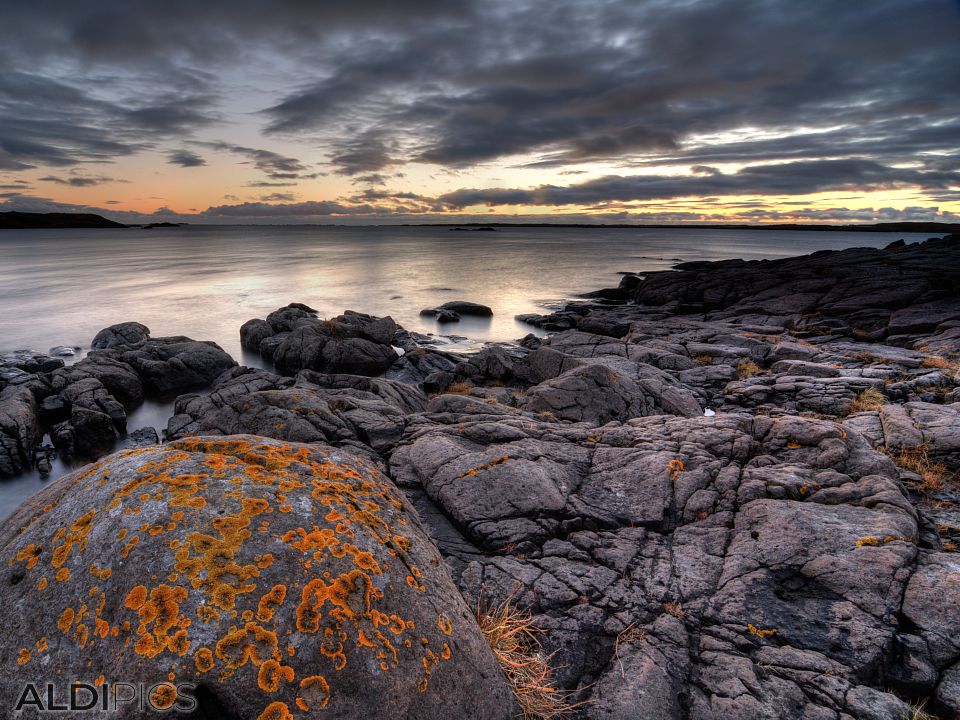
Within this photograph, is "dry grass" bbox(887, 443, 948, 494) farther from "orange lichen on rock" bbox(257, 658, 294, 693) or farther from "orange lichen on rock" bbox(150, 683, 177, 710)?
"orange lichen on rock" bbox(150, 683, 177, 710)

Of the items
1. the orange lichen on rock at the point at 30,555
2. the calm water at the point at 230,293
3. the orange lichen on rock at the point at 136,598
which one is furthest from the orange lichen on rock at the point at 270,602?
the calm water at the point at 230,293

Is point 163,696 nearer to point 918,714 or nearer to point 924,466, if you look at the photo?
point 918,714

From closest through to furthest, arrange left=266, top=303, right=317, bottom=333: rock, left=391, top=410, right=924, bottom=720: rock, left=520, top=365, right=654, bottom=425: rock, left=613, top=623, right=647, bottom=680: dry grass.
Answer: left=391, top=410, right=924, bottom=720: rock < left=613, top=623, right=647, bottom=680: dry grass < left=520, top=365, right=654, bottom=425: rock < left=266, top=303, right=317, bottom=333: rock

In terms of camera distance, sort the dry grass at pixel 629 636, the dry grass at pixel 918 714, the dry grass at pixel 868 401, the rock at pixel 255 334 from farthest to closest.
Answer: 1. the rock at pixel 255 334
2. the dry grass at pixel 868 401
3. the dry grass at pixel 629 636
4. the dry grass at pixel 918 714

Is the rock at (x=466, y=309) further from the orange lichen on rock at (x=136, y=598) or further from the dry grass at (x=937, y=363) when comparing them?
the orange lichen on rock at (x=136, y=598)

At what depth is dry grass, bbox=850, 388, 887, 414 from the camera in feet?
47.6

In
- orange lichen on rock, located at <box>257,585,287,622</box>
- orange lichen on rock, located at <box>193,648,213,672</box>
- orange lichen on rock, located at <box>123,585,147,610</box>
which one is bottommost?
orange lichen on rock, located at <box>193,648,213,672</box>

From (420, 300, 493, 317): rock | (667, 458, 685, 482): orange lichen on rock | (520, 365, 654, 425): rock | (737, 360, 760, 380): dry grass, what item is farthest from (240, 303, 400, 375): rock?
(667, 458, 685, 482): orange lichen on rock

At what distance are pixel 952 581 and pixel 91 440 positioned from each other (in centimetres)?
2316

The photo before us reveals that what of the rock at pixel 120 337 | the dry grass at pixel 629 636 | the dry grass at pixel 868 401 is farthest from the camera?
the rock at pixel 120 337

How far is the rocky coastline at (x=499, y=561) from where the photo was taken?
3.18 meters

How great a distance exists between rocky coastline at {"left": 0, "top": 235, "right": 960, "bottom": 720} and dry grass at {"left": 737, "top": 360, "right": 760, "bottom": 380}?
630 cm

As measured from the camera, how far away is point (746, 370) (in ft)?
71.3

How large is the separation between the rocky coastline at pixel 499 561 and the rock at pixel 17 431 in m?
10.3
